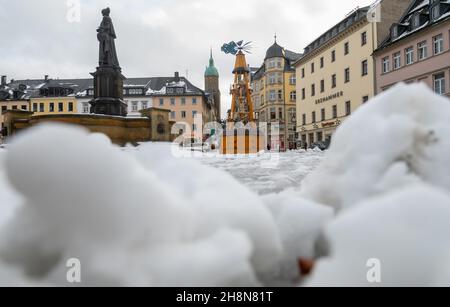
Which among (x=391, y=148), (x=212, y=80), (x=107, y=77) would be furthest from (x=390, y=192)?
(x=212, y=80)

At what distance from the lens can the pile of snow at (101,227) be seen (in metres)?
1.18

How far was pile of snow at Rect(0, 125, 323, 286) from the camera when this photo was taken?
1177 mm

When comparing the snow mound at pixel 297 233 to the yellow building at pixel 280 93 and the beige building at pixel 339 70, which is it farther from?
the yellow building at pixel 280 93

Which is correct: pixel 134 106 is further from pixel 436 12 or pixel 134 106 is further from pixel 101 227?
pixel 101 227

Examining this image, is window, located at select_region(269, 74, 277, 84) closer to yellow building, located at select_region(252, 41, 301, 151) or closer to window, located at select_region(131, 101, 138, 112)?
yellow building, located at select_region(252, 41, 301, 151)

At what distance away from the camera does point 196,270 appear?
123 centimetres

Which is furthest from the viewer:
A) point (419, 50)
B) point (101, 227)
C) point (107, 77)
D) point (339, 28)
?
point (339, 28)

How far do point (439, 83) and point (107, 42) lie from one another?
19.4 m

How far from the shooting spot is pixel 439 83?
21.0 metres

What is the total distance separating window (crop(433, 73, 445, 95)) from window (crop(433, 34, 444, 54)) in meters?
1.46

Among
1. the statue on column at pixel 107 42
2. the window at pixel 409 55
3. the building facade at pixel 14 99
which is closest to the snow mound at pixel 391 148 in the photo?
the statue on column at pixel 107 42

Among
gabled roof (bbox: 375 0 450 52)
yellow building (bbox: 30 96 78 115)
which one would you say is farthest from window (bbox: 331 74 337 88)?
yellow building (bbox: 30 96 78 115)

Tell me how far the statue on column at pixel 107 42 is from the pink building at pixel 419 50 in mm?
18614

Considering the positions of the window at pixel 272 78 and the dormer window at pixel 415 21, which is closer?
the dormer window at pixel 415 21
